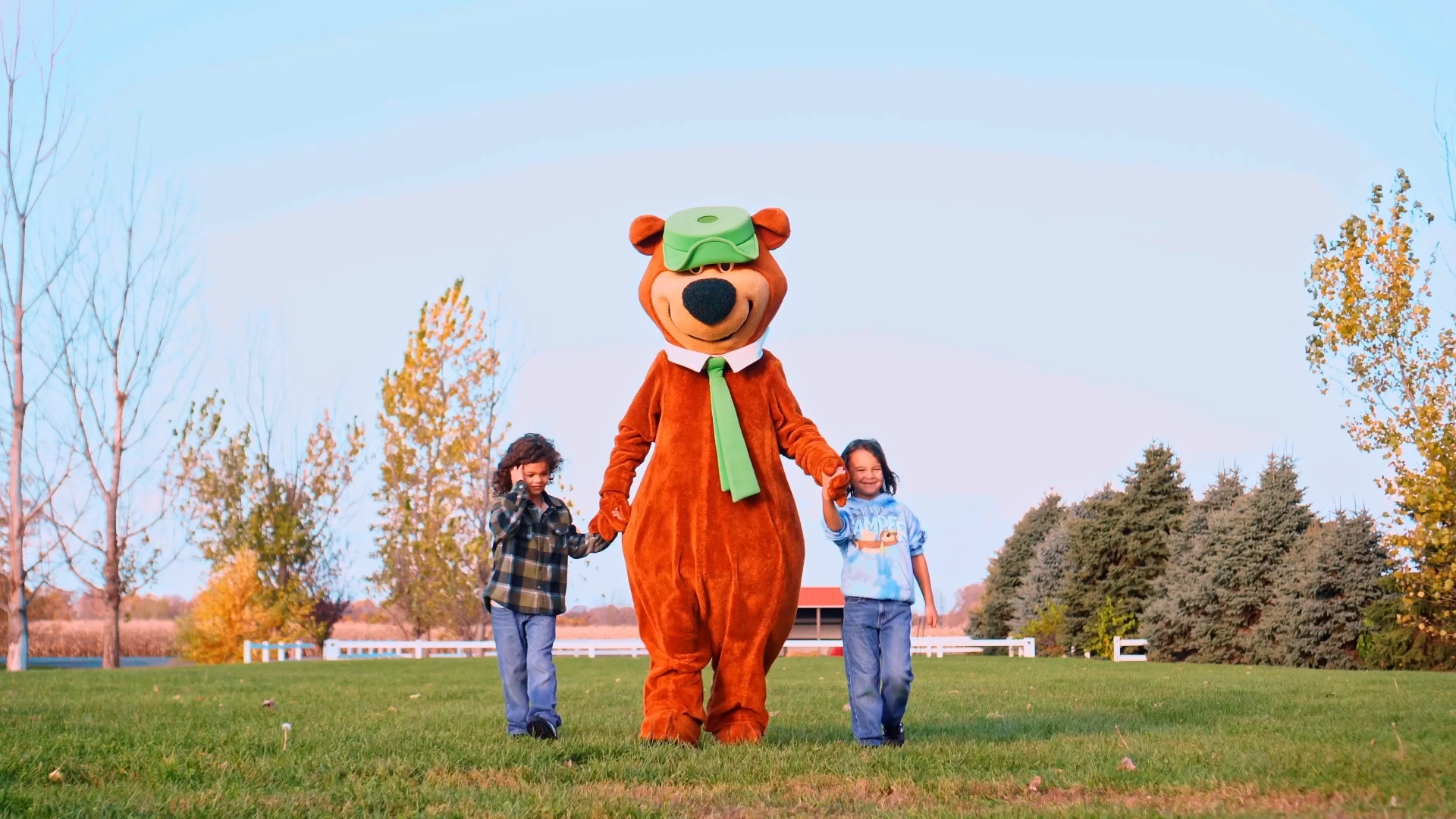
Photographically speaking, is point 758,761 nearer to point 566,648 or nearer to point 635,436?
point 635,436

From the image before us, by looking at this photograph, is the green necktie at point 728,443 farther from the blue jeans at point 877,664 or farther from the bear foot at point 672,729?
the bear foot at point 672,729

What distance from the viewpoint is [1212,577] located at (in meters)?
24.0

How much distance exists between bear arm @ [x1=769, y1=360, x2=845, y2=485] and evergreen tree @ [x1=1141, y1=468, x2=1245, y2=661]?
61.5 ft

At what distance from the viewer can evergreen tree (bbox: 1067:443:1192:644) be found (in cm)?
2817

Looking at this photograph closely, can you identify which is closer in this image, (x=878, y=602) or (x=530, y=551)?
(x=878, y=602)

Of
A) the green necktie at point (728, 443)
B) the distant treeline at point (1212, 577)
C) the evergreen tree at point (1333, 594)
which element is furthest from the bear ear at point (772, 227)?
the evergreen tree at point (1333, 594)

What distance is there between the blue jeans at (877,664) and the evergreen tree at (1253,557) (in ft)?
58.7

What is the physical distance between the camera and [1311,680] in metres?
13.9

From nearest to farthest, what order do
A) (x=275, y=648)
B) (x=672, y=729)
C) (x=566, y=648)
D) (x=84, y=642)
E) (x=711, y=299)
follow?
(x=672, y=729) < (x=711, y=299) < (x=275, y=648) < (x=566, y=648) < (x=84, y=642)

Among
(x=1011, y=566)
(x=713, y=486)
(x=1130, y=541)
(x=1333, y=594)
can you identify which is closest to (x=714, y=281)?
(x=713, y=486)

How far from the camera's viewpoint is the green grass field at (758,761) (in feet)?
15.6

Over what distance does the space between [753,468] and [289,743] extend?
2763mm

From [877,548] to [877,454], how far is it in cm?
61

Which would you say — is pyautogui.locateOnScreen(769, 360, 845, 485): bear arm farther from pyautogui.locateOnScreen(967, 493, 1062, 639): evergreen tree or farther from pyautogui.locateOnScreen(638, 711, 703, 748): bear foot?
pyautogui.locateOnScreen(967, 493, 1062, 639): evergreen tree
